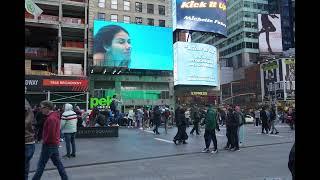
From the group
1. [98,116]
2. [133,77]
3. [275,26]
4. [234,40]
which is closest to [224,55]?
[234,40]

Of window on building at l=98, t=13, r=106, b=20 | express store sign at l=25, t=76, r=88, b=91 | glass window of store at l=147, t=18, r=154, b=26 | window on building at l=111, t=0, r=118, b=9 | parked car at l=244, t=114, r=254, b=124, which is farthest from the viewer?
glass window of store at l=147, t=18, r=154, b=26

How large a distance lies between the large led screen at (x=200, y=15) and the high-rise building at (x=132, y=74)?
14.9 feet

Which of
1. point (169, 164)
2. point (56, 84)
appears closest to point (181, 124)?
point (169, 164)

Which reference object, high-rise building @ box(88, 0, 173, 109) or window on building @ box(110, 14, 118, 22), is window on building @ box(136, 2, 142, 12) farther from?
window on building @ box(110, 14, 118, 22)

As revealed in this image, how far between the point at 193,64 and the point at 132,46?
941 centimetres

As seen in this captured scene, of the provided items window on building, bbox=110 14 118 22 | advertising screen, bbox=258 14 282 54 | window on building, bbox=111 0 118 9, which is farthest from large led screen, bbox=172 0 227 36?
advertising screen, bbox=258 14 282 54

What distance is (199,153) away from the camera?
13.6 m

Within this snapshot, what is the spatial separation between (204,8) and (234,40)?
5007cm

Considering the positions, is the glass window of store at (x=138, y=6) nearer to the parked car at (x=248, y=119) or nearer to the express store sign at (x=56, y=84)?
the express store sign at (x=56, y=84)

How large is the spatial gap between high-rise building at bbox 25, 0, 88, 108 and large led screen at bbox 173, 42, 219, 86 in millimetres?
13376

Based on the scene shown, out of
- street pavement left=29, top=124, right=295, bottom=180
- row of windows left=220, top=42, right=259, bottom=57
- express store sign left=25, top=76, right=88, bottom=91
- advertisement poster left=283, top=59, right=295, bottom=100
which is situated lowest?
street pavement left=29, top=124, right=295, bottom=180

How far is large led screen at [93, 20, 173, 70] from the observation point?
51.2 meters

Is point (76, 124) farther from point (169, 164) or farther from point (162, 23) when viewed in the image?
point (162, 23)
